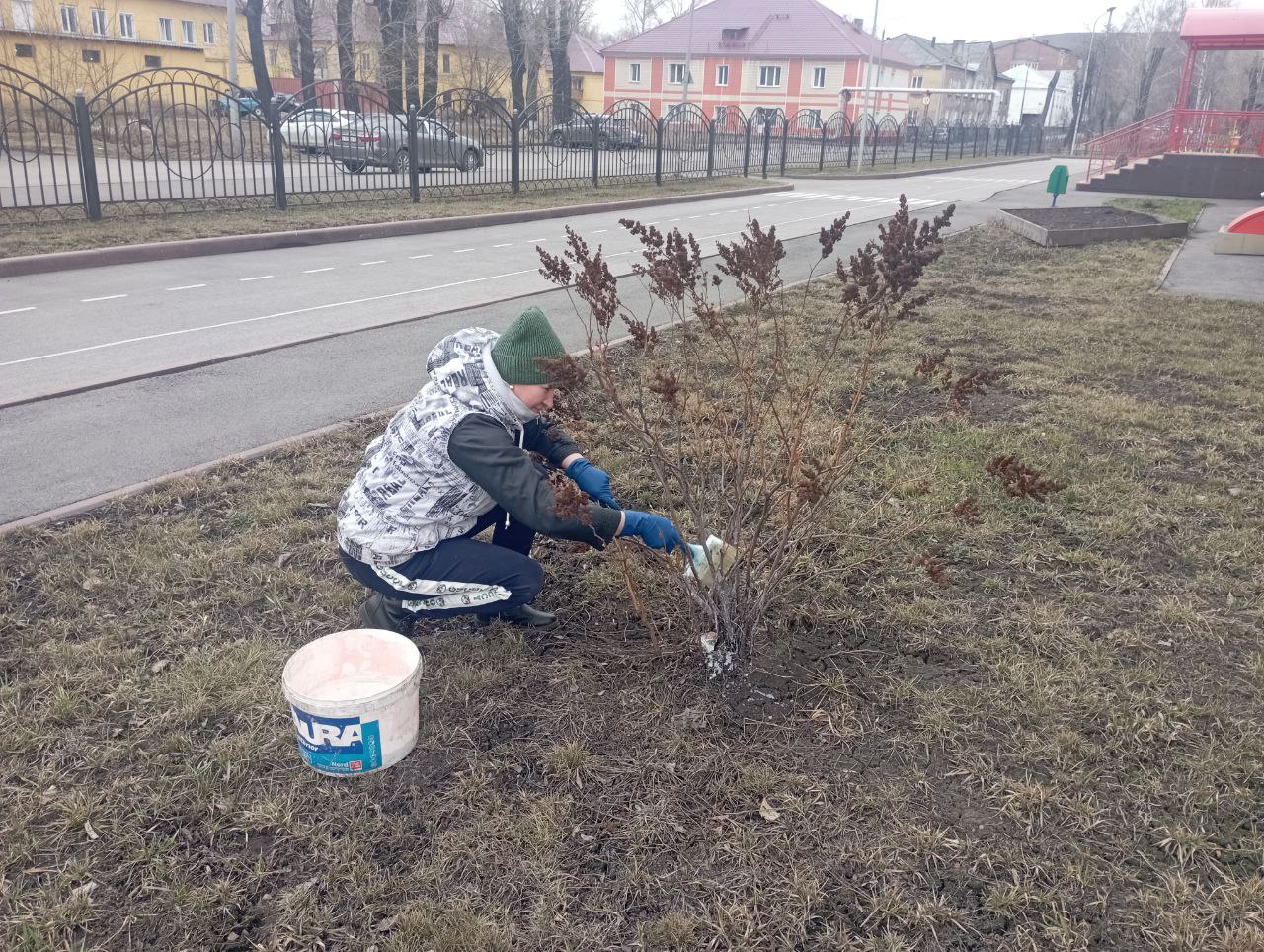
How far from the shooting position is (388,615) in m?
3.20

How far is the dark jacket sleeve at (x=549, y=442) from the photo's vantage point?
330 cm

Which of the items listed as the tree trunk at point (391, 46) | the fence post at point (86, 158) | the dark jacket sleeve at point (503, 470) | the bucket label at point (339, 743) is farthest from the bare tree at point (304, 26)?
the bucket label at point (339, 743)

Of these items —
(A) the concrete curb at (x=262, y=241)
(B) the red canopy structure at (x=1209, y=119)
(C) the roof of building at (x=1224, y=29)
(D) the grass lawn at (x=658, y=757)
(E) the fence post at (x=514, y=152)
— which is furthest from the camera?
(B) the red canopy structure at (x=1209, y=119)

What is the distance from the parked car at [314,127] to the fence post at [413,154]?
1360 millimetres

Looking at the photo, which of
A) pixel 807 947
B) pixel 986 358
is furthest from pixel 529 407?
pixel 986 358

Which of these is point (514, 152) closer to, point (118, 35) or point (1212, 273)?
point (1212, 273)

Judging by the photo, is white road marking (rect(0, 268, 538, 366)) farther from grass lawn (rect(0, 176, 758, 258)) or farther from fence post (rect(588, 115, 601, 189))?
fence post (rect(588, 115, 601, 189))

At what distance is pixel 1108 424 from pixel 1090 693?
10.1 feet

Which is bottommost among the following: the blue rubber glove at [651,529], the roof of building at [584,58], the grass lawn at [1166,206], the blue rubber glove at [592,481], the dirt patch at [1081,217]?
the blue rubber glove at [651,529]

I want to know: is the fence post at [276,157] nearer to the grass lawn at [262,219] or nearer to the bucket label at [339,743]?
the grass lawn at [262,219]

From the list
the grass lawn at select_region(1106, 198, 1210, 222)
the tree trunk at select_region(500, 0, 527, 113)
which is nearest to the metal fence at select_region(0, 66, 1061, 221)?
the grass lawn at select_region(1106, 198, 1210, 222)

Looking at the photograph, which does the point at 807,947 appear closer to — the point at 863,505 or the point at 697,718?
the point at 697,718

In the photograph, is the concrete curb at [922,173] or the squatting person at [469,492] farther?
the concrete curb at [922,173]

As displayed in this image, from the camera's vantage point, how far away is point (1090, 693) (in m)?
2.92
